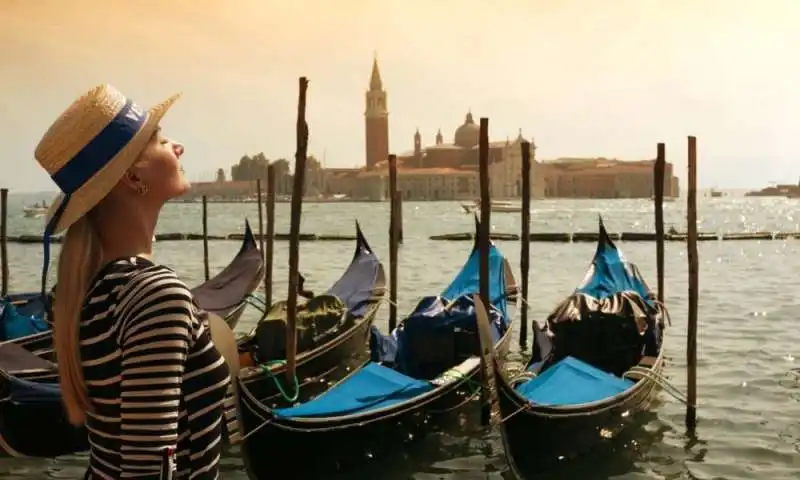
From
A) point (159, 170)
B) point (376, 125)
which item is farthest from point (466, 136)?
point (159, 170)

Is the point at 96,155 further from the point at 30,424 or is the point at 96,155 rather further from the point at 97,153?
the point at 30,424

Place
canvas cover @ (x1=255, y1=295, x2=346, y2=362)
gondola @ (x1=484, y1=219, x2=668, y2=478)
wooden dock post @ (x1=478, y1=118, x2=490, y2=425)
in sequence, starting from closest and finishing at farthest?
gondola @ (x1=484, y1=219, x2=668, y2=478), wooden dock post @ (x1=478, y1=118, x2=490, y2=425), canvas cover @ (x1=255, y1=295, x2=346, y2=362)

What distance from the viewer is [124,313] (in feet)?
3.21

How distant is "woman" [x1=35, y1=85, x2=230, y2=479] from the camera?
0.97m

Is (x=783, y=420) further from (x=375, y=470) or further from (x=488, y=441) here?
(x=375, y=470)

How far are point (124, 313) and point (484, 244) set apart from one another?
4660mm

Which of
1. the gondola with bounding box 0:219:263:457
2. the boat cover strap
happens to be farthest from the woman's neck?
the boat cover strap

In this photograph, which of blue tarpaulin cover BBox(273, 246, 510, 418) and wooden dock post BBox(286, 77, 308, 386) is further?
wooden dock post BBox(286, 77, 308, 386)

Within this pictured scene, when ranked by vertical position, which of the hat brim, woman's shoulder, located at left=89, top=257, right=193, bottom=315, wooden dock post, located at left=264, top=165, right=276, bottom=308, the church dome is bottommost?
wooden dock post, located at left=264, top=165, right=276, bottom=308

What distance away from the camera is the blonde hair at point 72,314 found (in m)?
1.02

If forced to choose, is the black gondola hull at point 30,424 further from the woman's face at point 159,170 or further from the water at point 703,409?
the woman's face at point 159,170

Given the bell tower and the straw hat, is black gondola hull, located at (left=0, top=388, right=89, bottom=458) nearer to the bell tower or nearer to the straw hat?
the straw hat

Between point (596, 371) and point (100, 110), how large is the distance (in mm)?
3928

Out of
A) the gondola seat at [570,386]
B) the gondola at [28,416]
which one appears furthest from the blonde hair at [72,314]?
the gondola at [28,416]
